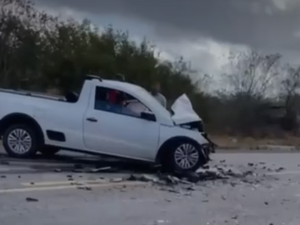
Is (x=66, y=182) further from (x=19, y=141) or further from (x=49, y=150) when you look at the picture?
(x=49, y=150)

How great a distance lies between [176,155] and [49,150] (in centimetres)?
278

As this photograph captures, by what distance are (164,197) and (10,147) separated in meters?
4.39

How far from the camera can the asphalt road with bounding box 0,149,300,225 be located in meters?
8.52

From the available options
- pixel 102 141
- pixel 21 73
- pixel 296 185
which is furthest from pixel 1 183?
pixel 21 73

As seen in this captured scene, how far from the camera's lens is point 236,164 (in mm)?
16906

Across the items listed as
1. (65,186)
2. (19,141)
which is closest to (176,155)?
(19,141)

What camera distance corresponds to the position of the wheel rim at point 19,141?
538 inches

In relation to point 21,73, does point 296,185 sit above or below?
below

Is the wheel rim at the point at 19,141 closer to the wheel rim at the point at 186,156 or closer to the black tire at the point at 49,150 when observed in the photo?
the black tire at the point at 49,150

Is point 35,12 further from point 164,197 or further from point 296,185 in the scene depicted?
point 164,197

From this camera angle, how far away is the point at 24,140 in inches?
539

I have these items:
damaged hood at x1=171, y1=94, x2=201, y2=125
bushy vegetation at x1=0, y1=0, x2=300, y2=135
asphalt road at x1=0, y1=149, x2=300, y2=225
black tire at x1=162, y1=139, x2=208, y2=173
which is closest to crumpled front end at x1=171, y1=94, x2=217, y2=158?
damaged hood at x1=171, y1=94, x2=201, y2=125

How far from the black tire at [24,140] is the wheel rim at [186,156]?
2.69 metres

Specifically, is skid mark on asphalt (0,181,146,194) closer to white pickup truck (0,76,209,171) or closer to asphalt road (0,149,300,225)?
asphalt road (0,149,300,225)
